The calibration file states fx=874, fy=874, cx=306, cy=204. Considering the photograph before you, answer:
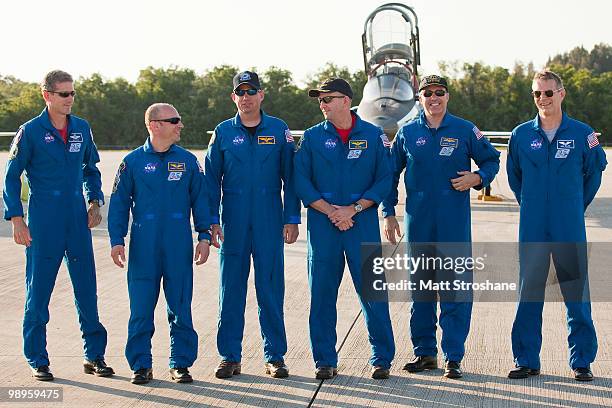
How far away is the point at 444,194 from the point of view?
598 cm

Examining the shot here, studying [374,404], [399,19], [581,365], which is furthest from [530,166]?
[399,19]

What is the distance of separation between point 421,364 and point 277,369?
3.27 feet

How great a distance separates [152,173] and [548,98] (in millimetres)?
2639

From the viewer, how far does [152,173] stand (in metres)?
5.74

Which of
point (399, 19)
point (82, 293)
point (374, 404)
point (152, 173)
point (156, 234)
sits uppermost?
point (399, 19)

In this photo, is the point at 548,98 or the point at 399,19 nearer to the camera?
the point at 548,98

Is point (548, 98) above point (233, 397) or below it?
above

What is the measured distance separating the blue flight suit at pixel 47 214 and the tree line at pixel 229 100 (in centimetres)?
5961

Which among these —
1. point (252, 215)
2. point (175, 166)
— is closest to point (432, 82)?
point (252, 215)

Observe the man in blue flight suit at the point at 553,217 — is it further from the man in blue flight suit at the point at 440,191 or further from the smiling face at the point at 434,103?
the smiling face at the point at 434,103

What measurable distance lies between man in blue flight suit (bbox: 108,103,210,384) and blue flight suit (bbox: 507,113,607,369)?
2159mm

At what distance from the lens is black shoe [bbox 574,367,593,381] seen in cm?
563

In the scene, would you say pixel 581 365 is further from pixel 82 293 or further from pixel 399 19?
pixel 399 19

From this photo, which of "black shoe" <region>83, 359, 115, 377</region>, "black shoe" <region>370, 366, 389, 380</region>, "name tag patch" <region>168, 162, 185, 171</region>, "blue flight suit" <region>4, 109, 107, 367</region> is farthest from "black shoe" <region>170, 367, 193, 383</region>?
"name tag patch" <region>168, 162, 185, 171</region>
